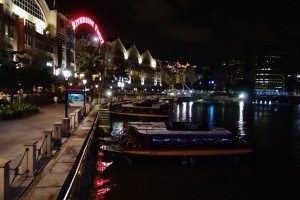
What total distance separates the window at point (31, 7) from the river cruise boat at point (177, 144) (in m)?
38.3

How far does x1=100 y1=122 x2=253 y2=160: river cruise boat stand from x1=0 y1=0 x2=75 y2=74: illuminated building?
74.3ft

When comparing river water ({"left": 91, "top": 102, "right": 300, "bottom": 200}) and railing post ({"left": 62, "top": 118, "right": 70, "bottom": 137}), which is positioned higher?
railing post ({"left": 62, "top": 118, "right": 70, "bottom": 137})

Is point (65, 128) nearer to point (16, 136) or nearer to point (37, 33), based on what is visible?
point (16, 136)

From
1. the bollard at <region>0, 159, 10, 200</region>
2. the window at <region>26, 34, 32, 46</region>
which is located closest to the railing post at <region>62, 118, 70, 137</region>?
the bollard at <region>0, 159, 10, 200</region>

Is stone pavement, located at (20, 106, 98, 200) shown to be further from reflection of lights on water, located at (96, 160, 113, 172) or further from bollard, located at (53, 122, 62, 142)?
reflection of lights on water, located at (96, 160, 113, 172)

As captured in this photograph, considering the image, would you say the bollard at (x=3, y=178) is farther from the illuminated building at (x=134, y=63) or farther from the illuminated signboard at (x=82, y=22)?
the illuminated building at (x=134, y=63)

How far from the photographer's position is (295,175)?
27281 millimetres

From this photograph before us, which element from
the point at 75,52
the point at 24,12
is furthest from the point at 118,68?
the point at 24,12

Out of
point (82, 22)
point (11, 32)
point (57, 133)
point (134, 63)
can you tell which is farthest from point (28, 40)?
point (134, 63)

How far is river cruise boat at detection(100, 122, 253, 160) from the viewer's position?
90.2 feet

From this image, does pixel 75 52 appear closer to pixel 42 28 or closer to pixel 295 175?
pixel 42 28

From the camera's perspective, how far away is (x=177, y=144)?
2881cm

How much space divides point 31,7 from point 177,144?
4719 centimetres

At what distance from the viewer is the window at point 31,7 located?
59.7 m
